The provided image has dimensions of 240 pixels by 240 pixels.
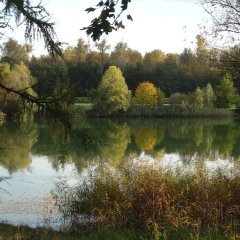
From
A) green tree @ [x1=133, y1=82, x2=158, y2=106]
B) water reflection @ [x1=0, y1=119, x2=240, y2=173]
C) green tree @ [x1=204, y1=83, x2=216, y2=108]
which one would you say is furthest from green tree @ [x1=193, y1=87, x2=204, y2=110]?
water reflection @ [x1=0, y1=119, x2=240, y2=173]

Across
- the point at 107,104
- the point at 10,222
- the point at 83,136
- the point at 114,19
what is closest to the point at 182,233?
the point at 83,136

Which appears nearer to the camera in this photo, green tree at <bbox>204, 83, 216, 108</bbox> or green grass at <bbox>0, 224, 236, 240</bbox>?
green grass at <bbox>0, 224, 236, 240</bbox>

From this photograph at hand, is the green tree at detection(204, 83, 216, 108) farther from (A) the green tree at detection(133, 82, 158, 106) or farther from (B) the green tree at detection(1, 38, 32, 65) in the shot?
(B) the green tree at detection(1, 38, 32, 65)

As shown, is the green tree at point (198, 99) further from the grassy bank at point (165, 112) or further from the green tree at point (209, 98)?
the green tree at point (209, 98)

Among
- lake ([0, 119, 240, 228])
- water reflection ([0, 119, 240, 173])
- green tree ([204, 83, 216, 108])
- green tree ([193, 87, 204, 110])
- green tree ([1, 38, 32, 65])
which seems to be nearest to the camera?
green tree ([1, 38, 32, 65])

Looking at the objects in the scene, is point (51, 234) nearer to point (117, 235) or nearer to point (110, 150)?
point (117, 235)

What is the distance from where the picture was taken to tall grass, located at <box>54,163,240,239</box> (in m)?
7.07

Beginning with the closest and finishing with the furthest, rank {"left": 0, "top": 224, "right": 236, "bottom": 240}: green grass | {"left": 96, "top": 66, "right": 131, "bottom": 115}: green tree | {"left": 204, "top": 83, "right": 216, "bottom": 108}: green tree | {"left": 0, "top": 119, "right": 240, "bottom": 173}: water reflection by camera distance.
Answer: {"left": 0, "top": 224, "right": 236, "bottom": 240}: green grass, {"left": 0, "top": 119, "right": 240, "bottom": 173}: water reflection, {"left": 96, "top": 66, "right": 131, "bottom": 115}: green tree, {"left": 204, "top": 83, "right": 216, "bottom": 108}: green tree

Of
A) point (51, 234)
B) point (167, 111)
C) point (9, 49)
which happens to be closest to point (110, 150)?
point (9, 49)

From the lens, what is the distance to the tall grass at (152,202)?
23.2 feet

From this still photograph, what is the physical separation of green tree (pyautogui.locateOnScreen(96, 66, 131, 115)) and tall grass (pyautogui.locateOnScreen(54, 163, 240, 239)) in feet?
126

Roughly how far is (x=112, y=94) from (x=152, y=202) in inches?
1607

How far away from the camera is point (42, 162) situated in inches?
671

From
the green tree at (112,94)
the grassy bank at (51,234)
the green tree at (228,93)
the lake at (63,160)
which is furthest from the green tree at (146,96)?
the grassy bank at (51,234)
